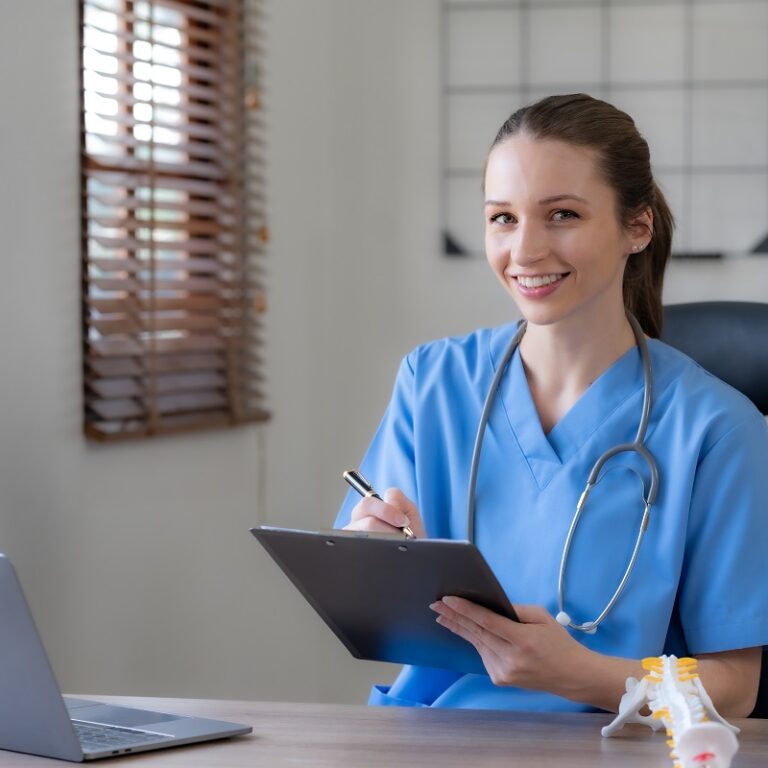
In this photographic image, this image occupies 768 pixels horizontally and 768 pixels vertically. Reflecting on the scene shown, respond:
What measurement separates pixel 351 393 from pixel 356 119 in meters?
0.63

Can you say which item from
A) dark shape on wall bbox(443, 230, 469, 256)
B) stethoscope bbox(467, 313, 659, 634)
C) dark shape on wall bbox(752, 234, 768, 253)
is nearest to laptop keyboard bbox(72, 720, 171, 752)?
stethoscope bbox(467, 313, 659, 634)

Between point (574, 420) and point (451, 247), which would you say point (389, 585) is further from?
point (451, 247)

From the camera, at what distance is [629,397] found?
58.5 inches

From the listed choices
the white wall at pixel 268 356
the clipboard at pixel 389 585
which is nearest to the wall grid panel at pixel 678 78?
the white wall at pixel 268 356

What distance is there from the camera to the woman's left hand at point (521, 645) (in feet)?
3.83

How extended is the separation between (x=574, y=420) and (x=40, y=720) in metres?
0.70

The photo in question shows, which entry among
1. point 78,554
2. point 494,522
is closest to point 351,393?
point 78,554

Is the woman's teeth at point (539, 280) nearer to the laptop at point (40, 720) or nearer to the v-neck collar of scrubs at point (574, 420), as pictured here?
the v-neck collar of scrubs at point (574, 420)

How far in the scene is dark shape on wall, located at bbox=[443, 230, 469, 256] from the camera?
299cm

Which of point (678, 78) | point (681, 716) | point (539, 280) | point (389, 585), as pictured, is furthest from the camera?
point (678, 78)

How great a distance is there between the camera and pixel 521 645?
1193mm

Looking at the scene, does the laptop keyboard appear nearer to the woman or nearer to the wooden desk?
the wooden desk

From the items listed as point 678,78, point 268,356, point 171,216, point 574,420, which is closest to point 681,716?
point 574,420

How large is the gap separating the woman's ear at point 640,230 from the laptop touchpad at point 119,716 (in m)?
0.75
